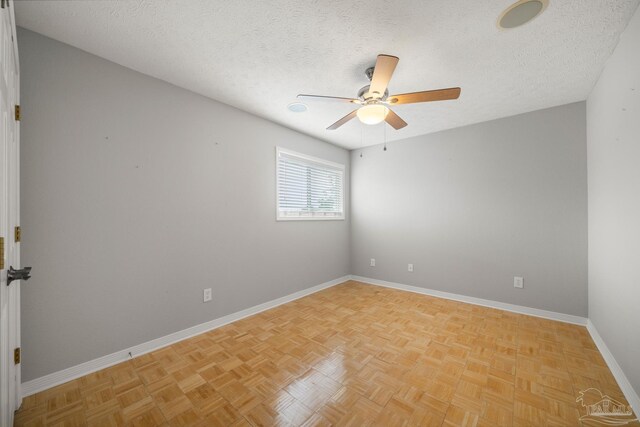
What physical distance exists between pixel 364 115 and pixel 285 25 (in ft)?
2.70

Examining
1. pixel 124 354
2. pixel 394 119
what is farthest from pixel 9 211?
pixel 394 119

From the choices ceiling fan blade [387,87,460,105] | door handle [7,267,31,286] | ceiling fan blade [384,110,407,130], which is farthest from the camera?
ceiling fan blade [384,110,407,130]

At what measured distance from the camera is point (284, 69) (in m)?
2.12

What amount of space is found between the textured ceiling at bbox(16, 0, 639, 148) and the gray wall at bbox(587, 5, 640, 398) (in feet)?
0.84

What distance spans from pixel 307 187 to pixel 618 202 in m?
3.11

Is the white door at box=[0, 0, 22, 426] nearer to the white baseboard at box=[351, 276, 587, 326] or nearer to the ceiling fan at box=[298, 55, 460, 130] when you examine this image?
the ceiling fan at box=[298, 55, 460, 130]

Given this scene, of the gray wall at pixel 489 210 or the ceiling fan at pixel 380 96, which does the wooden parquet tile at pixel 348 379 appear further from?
the ceiling fan at pixel 380 96

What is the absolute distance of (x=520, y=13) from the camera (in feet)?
4.98

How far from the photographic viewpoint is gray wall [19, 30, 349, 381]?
1.71 m

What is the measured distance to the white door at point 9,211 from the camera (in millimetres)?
1119


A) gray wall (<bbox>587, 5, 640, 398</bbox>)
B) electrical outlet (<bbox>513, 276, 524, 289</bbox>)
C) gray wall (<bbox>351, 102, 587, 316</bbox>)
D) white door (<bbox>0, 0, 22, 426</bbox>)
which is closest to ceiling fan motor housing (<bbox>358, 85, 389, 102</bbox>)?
gray wall (<bbox>587, 5, 640, 398</bbox>)

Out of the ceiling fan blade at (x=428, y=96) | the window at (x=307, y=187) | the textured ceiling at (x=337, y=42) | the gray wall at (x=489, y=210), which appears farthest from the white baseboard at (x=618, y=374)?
the window at (x=307, y=187)

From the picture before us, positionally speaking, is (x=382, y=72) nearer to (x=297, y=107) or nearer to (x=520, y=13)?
(x=520, y=13)
